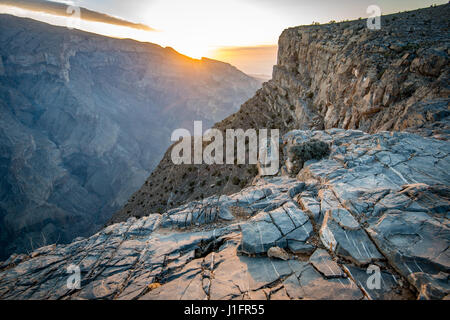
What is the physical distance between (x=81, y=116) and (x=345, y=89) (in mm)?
113212

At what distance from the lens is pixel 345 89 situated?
47.3 ft

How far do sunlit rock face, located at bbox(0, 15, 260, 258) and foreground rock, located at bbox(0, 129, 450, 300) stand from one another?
193ft

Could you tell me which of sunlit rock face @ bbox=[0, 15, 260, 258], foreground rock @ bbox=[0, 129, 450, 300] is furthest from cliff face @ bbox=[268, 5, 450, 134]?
sunlit rock face @ bbox=[0, 15, 260, 258]

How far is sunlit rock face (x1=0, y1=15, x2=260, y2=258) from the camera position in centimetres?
6512

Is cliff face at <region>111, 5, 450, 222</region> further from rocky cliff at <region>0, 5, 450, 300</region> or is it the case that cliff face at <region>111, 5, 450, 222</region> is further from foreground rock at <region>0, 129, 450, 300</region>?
foreground rock at <region>0, 129, 450, 300</region>

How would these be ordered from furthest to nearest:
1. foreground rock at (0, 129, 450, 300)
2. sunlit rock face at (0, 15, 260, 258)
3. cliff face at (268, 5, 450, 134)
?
sunlit rock face at (0, 15, 260, 258) → cliff face at (268, 5, 450, 134) → foreground rock at (0, 129, 450, 300)

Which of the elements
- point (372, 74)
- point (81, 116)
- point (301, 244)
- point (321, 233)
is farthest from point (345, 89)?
point (81, 116)

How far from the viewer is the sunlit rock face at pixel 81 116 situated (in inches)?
2564

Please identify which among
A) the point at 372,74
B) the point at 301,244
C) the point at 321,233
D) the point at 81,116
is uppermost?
the point at 81,116

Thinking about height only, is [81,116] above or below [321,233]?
above

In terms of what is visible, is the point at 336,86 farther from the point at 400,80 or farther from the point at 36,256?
the point at 36,256

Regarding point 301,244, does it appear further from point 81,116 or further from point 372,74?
point 81,116

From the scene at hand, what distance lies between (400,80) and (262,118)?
1369 cm

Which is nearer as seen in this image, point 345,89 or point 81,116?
point 345,89
